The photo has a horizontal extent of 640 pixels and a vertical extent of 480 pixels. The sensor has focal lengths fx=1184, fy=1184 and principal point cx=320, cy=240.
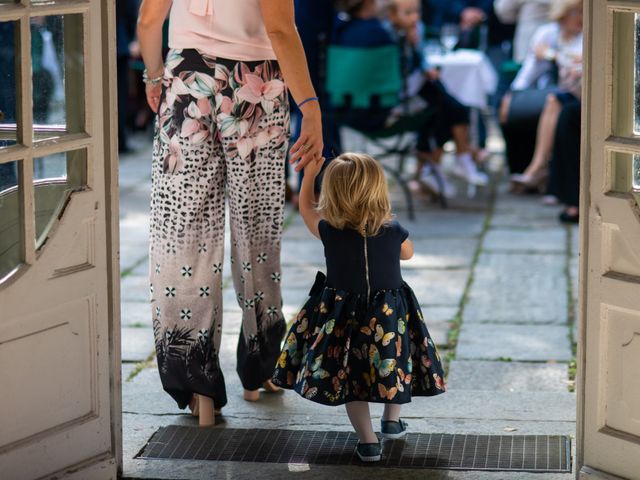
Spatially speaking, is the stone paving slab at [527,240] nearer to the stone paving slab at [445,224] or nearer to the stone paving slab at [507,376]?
the stone paving slab at [445,224]

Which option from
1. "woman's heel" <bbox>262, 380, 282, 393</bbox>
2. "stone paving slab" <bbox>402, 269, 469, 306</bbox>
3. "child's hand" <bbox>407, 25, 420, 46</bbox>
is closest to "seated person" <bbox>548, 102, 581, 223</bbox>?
"child's hand" <bbox>407, 25, 420, 46</bbox>

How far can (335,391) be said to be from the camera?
345cm

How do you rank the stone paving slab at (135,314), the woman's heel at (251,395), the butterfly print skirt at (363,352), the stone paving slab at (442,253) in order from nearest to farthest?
the butterfly print skirt at (363,352)
the woman's heel at (251,395)
the stone paving slab at (135,314)
the stone paving slab at (442,253)

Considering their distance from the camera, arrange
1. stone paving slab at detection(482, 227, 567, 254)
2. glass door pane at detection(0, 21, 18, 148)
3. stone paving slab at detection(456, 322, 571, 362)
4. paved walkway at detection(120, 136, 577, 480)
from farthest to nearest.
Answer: stone paving slab at detection(482, 227, 567, 254)
stone paving slab at detection(456, 322, 571, 362)
paved walkway at detection(120, 136, 577, 480)
glass door pane at detection(0, 21, 18, 148)

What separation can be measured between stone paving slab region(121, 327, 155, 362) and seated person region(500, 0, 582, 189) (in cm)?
356

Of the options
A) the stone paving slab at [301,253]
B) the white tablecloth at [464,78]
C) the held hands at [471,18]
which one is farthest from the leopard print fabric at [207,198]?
the held hands at [471,18]

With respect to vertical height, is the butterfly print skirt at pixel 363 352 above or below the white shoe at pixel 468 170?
below

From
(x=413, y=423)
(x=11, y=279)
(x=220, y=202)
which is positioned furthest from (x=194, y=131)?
(x=413, y=423)

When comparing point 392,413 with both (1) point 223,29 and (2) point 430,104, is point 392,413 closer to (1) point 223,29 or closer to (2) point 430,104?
(1) point 223,29

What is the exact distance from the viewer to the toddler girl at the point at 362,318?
3445mm

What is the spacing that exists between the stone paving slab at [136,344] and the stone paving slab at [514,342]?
126 cm

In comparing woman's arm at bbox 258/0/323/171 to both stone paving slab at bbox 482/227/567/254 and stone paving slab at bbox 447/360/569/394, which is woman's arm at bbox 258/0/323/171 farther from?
stone paving slab at bbox 482/227/567/254

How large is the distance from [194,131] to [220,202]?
0.26m

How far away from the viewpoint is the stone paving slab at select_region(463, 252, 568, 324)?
5.29 meters
